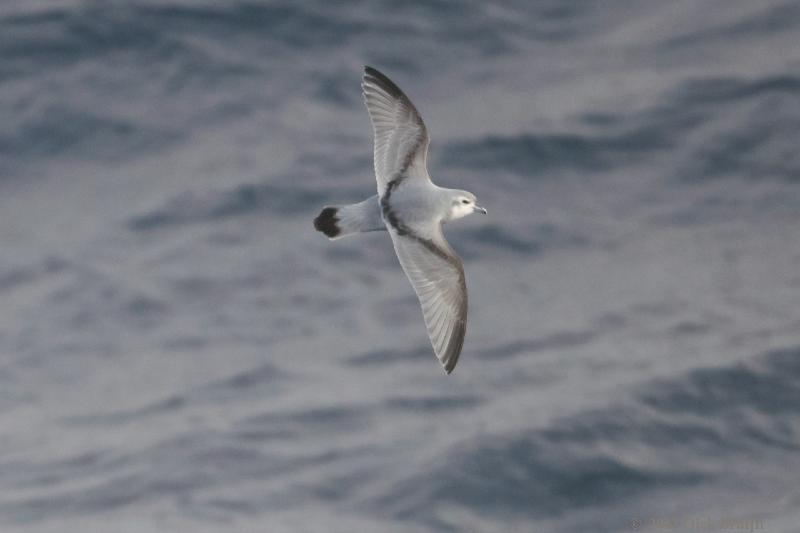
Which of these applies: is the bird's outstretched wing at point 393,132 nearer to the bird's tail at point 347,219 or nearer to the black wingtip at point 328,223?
the bird's tail at point 347,219

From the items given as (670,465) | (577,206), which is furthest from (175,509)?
(577,206)

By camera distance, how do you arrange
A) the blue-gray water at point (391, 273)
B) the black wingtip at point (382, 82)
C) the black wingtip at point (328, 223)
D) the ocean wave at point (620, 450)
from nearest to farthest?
the black wingtip at point (328, 223)
the black wingtip at point (382, 82)
the ocean wave at point (620, 450)
the blue-gray water at point (391, 273)

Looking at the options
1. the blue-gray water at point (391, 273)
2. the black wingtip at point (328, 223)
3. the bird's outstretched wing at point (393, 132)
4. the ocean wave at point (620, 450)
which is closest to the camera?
the black wingtip at point (328, 223)

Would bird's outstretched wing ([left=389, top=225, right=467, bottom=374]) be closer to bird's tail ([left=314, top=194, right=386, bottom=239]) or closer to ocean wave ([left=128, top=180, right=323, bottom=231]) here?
bird's tail ([left=314, top=194, right=386, bottom=239])

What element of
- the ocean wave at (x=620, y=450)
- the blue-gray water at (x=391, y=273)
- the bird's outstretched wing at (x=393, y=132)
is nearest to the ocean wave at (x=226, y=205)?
the blue-gray water at (x=391, y=273)

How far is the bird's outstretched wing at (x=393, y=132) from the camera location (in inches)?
354

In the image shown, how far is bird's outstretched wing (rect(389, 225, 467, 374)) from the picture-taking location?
871cm

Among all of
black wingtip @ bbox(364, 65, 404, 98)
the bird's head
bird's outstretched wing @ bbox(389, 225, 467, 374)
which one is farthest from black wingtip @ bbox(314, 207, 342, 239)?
black wingtip @ bbox(364, 65, 404, 98)

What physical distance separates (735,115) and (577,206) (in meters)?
2.16

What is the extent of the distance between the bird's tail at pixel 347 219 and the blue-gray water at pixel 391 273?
3638 millimetres

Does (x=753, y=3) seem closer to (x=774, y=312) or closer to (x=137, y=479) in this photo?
(x=774, y=312)

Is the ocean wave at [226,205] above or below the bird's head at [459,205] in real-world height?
below

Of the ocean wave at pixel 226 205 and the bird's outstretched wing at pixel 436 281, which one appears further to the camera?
the ocean wave at pixel 226 205

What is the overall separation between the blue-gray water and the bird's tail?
11.9 feet
